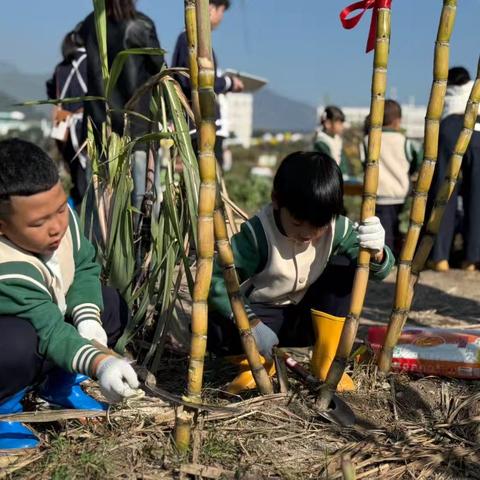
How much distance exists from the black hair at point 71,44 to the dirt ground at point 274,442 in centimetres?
249

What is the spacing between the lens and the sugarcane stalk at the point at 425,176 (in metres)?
1.82

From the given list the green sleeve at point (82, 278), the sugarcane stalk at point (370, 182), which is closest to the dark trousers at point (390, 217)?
the sugarcane stalk at point (370, 182)

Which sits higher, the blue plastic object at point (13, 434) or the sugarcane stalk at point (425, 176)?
the sugarcane stalk at point (425, 176)

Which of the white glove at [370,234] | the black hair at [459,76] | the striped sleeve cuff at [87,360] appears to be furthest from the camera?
the black hair at [459,76]

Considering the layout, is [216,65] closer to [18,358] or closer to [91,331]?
[91,331]

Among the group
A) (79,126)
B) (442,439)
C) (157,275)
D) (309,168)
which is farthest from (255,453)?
(79,126)

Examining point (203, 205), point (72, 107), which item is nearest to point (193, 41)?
point (203, 205)

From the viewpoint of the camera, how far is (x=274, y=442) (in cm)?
183

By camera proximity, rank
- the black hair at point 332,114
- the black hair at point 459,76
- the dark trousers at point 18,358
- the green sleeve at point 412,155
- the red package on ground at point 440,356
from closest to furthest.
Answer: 1. the dark trousers at point 18,358
2. the red package on ground at point 440,356
3. the black hair at point 459,76
4. the green sleeve at point 412,155
5. the black hair at point 332,114

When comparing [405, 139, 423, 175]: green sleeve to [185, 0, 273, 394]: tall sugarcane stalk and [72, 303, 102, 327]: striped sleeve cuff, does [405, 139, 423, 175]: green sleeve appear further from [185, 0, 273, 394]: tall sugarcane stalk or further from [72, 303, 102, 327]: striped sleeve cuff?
[72, 303, 102, 327]: striped sleeve cuff

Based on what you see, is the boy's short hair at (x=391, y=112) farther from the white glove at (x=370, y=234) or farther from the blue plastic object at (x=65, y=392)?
the blue plastic object at (x=65, y=392)

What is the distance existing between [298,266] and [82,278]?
0.65 metres

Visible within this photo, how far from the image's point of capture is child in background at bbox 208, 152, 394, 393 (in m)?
2.05

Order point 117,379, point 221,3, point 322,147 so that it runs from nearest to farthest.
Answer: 1. point 117,379
2. point 221,3
3. point 322,147
